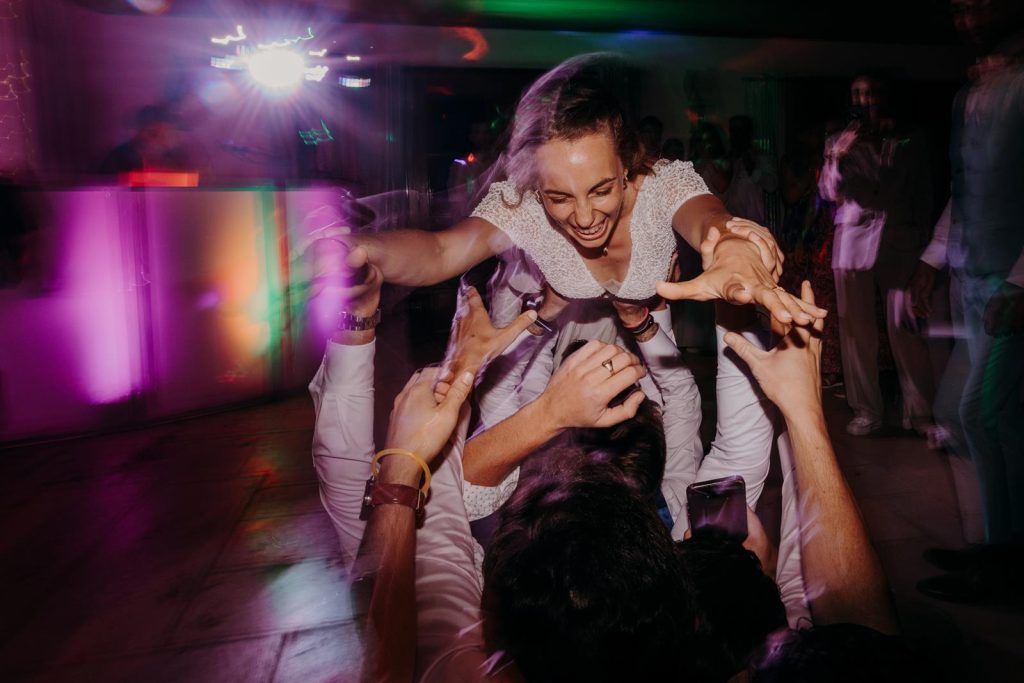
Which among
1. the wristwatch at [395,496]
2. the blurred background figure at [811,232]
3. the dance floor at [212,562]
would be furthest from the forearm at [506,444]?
the blurred background figure at [811,232]

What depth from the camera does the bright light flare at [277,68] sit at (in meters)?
7.19

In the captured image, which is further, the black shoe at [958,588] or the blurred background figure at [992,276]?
the black shoe at [958,588]

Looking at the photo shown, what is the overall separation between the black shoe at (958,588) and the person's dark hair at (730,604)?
1.43m

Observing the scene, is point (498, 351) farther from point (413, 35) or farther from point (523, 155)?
point (413, 35)

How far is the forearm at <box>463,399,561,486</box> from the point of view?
123 centimetres

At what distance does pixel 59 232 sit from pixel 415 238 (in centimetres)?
276

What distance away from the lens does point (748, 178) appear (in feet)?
15.6

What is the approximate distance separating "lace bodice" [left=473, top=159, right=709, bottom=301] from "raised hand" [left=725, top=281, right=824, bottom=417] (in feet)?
4.08

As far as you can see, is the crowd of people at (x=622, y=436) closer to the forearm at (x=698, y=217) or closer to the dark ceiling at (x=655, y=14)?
the forearm at (x=698, y=217)

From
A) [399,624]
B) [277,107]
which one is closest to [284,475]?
[399,624]

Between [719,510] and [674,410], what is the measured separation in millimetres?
1453

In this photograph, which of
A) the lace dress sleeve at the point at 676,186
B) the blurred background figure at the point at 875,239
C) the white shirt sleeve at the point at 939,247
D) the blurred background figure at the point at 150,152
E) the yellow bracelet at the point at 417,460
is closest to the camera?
the yellow bracelet at the point at 417,460

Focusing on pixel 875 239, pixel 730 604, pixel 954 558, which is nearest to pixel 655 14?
pixel 875 239

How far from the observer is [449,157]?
25.6 feet
